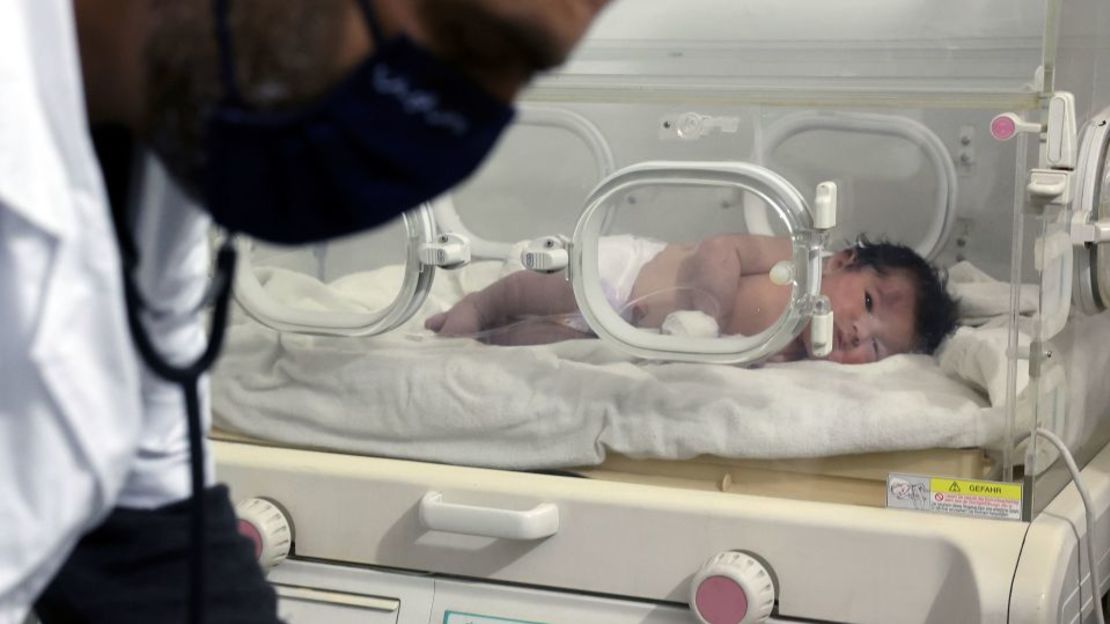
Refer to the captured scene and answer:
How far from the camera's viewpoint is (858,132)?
1.34 meters

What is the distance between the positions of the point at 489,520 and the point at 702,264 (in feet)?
1.04

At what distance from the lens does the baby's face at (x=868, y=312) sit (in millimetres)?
1339

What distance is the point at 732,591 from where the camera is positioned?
49.8 inches

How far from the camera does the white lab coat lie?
605mm

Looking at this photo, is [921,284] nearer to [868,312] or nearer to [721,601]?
[868,312]

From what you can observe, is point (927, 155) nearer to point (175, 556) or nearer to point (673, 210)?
point (673, 210)

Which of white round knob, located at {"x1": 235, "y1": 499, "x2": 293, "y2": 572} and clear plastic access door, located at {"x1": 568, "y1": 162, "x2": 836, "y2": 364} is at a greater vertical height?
clear plastic access door, located at {"x1": 568, "y1": 162, "x2": 836, "y2": 364}

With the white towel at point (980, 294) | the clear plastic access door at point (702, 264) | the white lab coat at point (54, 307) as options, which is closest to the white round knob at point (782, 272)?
the clear plastic access door at point (702, 264)

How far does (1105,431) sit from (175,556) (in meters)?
1.09

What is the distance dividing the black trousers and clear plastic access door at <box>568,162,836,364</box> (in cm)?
62

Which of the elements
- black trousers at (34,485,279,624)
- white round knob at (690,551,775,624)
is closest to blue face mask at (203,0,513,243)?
black trousers at (34,485,279,624)

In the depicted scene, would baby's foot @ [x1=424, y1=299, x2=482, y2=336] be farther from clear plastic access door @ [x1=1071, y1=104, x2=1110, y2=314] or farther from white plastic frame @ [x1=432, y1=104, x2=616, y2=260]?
clear plastic access door @ [x1=1071, y1=104, x2=1110, y2=314]

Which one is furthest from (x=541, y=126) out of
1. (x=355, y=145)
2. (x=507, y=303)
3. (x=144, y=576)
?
(x=355, y=145)

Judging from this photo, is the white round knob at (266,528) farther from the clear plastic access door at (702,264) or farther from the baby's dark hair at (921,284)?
the baby's dark hair at (921,284)
